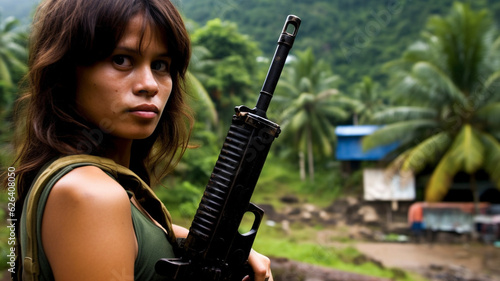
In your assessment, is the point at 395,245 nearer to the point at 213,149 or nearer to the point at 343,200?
the point at 343,200

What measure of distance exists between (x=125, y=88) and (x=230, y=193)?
0.30 meters

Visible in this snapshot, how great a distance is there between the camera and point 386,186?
17203mm

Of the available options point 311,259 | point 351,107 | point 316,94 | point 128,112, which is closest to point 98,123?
point 128,112

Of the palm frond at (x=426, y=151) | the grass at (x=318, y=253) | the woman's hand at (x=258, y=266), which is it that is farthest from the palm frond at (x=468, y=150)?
the woman's hand at (x=258, y=266)

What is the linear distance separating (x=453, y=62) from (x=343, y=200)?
7206 millimetres

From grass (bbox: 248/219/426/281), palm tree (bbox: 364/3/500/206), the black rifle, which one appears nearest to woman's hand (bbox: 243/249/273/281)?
the black rifle

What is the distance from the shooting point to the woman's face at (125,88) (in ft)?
2.68

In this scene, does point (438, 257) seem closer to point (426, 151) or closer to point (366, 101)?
point (426, 151)

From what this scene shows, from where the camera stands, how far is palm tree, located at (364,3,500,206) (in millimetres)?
13391

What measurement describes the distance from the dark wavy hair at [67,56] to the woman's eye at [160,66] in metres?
0.03

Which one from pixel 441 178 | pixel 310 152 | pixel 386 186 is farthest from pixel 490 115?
pixel 310 152

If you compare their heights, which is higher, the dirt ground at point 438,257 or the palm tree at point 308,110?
the palm tree at point 308,110

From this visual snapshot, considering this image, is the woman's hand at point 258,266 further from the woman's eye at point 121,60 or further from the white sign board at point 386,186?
the white sign board at point 386,186

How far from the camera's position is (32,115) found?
2.89ft
